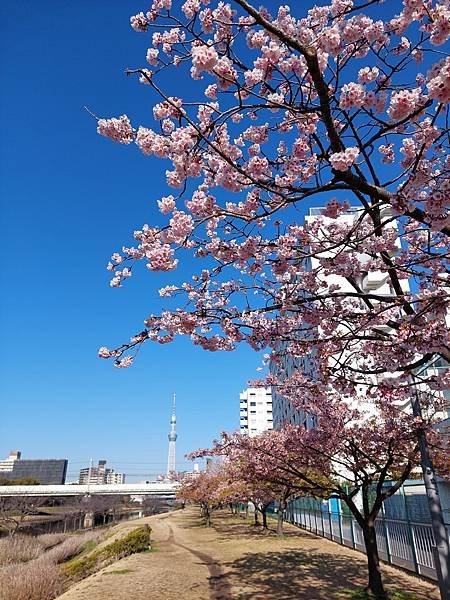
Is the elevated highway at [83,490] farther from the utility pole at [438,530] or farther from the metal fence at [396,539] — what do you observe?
the utility pole at [438,530]

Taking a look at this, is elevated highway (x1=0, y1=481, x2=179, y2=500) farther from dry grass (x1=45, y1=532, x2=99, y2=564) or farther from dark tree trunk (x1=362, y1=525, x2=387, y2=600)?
dark tree trunk (x1=362, y1=525, x2=387, y2=600)

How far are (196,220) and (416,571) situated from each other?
11265 millimetres

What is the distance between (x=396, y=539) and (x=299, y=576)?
9.92ft

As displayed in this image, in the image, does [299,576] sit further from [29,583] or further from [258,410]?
[258,410]

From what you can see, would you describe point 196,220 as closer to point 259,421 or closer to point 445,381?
point 445,381

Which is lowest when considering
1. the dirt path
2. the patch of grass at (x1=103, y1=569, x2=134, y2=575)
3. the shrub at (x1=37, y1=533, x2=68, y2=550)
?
the shrub at (x1=37, y1=533, x2=68, y2=550)

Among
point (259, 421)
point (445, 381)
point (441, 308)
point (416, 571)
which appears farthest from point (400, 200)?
point (259, 421)

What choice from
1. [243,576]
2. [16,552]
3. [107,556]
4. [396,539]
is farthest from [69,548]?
[396,539]

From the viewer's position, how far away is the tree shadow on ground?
373 inches

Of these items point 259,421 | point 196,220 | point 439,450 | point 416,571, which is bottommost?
point 416,571

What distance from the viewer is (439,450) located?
31.4 feet

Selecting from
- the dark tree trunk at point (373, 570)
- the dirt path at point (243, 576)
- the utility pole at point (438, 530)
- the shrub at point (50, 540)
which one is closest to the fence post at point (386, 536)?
the dirt path at point (243, 576)

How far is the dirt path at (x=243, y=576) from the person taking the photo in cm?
974

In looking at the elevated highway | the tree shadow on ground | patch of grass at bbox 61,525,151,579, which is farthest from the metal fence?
the elevated highway
